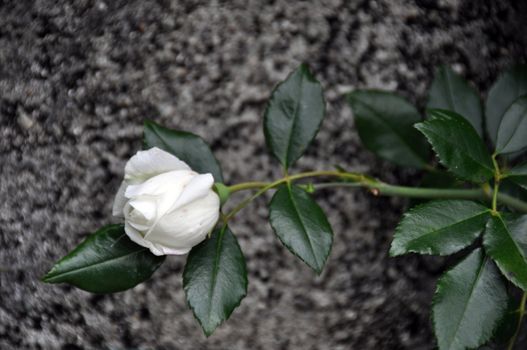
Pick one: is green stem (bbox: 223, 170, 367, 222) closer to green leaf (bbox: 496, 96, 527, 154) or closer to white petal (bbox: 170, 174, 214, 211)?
white petal (bbox: 170, 174, 214, 211)

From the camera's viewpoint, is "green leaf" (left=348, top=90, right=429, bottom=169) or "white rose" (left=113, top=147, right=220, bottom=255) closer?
"white rose" (left=113, top=147, right=220, bottom=255)

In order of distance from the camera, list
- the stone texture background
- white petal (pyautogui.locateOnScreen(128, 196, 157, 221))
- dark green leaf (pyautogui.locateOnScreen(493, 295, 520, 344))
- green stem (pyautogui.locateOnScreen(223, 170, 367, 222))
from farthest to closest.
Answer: the stone texture background < dark green leaf (pyautogui.locateOnScreen(493, 295, 520, 344)) < green stem (pyautogui.locateOnScreen(223, 170, 367, 222)) < white petal (pyautogui.locateOnScreen(128, 196, 157, 221))

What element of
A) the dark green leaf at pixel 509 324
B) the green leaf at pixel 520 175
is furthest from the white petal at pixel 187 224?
the dark green leaf at pixel 509 324

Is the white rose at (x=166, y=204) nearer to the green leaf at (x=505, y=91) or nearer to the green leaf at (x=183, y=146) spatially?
the green leaf at (x=183, y=146)

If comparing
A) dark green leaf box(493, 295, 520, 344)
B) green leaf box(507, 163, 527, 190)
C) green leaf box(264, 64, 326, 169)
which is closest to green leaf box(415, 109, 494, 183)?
green leaf box(507, 163, 527, 190)

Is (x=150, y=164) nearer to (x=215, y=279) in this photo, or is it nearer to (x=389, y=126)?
(x=215, y=279)

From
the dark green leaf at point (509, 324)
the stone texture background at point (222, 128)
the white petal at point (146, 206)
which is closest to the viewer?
the white petal at point (146, 206)

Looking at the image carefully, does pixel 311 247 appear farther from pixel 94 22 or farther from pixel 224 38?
pixel 94 22

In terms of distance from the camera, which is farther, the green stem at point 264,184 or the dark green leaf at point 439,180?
the dark green leaf at point 439,180

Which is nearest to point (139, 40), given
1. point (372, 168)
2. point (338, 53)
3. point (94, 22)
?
point (94, 22)
